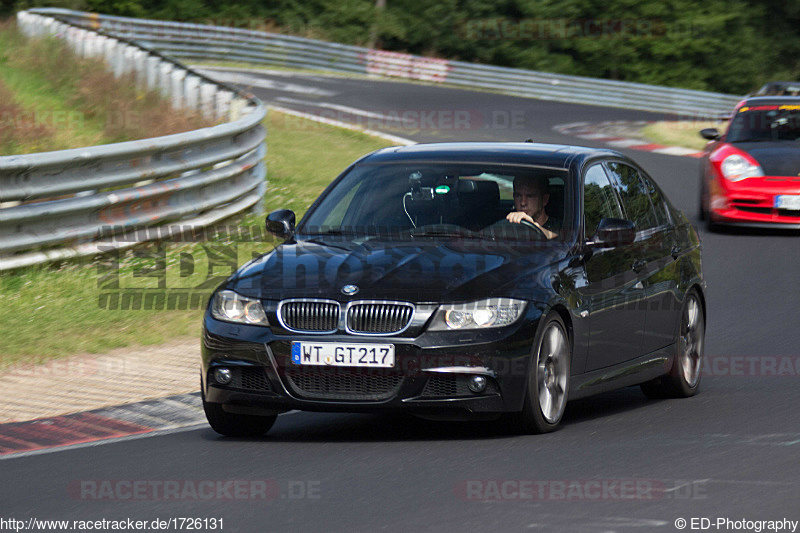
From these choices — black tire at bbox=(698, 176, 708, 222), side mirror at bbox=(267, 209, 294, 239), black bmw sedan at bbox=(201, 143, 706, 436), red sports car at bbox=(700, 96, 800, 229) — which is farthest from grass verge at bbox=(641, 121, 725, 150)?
side mirror at bbox=(267, 209, 294, 239)

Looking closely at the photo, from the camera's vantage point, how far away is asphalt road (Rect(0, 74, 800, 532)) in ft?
17.3

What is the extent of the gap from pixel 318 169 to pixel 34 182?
325 inches

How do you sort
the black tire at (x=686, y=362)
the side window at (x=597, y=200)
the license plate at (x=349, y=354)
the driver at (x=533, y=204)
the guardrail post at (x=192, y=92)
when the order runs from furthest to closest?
the guardrail post at (x=192, y=92)
the black tire at (x=686, y=362)
the side window at (x=597, y=200)
the driver at (x=533, y=204)
the license plate at (x=349, y=354)

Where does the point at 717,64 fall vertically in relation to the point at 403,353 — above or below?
below

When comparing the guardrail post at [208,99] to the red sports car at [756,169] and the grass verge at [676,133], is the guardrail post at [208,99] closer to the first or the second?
the red sports car at [756,169]

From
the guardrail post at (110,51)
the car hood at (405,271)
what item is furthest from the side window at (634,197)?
the guardrail post at (110,51)

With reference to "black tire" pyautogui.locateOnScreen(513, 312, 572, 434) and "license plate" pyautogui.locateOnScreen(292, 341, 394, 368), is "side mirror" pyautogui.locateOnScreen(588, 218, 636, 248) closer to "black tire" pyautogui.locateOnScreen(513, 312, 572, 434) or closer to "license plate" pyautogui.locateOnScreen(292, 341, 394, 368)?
"black tire" pyautogui.locateOnScreen(513, 312, 572, 434)

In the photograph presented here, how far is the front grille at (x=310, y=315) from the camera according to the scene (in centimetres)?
665

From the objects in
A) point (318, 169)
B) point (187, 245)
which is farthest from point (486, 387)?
point (318, 169)

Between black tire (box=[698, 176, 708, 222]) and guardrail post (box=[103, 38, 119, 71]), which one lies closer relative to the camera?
black tire (box=[698, 176, 708, 222])

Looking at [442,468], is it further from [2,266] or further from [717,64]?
[717,64]

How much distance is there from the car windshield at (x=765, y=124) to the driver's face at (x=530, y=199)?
9.54 meters

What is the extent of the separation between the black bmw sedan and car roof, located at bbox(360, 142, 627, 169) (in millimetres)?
15

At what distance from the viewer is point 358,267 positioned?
272 inches
